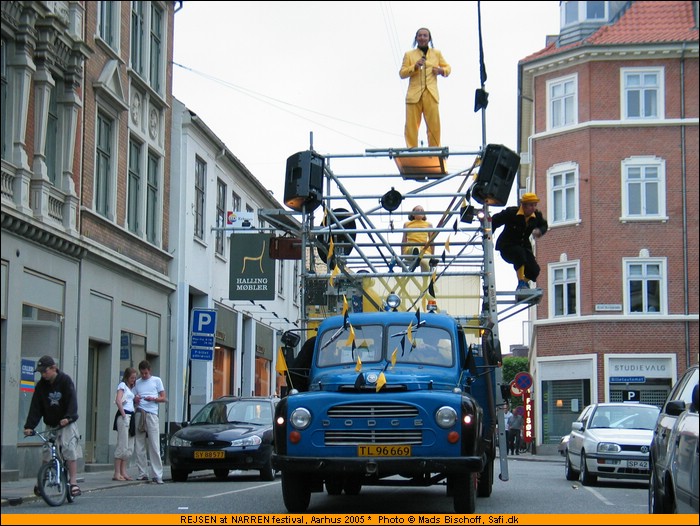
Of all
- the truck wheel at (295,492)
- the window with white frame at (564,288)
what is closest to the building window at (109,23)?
the truck wheel at (295,492)

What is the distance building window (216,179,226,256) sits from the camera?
3719cm

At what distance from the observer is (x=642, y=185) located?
19219 mm

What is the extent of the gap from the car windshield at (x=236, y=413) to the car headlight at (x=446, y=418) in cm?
1055

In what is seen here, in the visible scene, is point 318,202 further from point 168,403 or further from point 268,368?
point 268,368

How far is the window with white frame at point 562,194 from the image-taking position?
122ft

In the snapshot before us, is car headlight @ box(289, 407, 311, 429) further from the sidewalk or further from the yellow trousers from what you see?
the yellow trousers

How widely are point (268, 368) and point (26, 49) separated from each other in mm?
26265

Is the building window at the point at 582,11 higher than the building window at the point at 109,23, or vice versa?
the building window at the point at 109,23

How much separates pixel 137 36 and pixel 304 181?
1297cm

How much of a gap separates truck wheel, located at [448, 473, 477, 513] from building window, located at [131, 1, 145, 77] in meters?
18.3

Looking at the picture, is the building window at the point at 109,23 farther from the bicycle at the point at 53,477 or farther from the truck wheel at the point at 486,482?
the truck wheel at the point at 486,482

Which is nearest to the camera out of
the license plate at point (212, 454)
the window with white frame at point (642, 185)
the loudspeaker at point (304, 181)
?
the window with white frame at point (642, 185)

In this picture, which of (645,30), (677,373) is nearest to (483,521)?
(645,30)

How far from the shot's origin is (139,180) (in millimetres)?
29062
